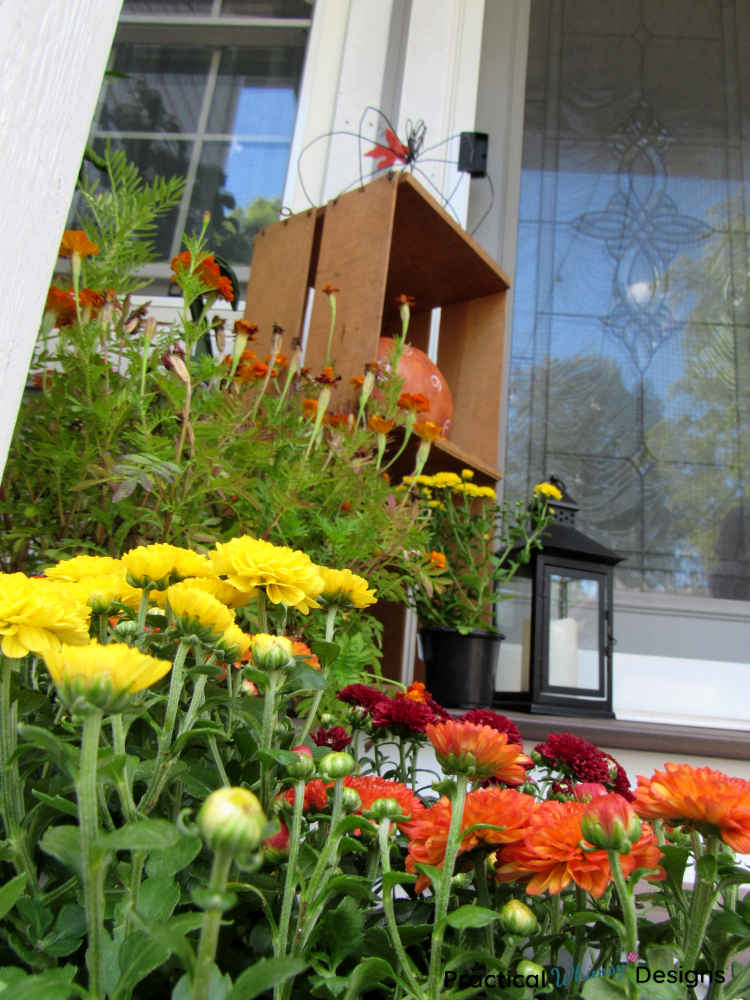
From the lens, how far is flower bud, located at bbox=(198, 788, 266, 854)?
18 centimetres

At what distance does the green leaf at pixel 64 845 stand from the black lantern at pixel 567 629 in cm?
119

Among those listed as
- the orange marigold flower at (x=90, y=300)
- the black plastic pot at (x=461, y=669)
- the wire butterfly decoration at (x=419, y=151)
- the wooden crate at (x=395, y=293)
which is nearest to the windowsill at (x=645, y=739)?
the black plastic pot at (x=461, y=669)

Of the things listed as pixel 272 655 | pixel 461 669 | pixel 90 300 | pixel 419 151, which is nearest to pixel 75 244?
pixel 90 300

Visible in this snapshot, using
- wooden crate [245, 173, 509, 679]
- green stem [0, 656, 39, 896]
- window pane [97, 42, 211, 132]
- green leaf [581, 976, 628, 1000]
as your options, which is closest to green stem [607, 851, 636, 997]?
green leaf [581, 976, 628, 1000]

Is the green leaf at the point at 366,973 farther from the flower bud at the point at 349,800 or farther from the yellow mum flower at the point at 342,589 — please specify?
the yellow mum flower at the point at 342,589

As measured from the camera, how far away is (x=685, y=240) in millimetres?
2203

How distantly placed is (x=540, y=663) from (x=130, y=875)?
3.86ft

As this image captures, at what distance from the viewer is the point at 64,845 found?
24cm

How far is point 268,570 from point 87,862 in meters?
0.18

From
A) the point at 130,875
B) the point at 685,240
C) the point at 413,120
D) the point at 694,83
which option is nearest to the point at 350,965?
the point at 130,875

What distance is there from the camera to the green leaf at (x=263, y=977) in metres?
0.20

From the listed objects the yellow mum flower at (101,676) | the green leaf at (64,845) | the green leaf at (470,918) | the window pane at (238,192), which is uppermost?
the window pane at (238,192)

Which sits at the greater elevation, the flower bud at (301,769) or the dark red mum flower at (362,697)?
the dark red mum flower at (362,697)

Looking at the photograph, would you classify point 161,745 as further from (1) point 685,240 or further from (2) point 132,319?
(1) point 685,240
